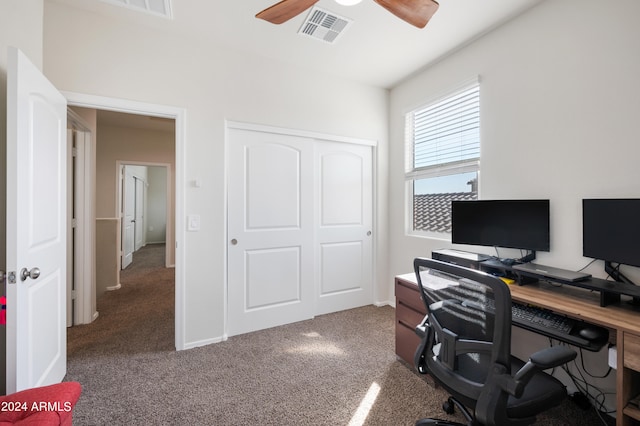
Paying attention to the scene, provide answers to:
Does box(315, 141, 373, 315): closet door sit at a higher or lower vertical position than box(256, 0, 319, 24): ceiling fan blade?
lower

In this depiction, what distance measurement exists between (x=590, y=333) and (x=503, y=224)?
93 cm

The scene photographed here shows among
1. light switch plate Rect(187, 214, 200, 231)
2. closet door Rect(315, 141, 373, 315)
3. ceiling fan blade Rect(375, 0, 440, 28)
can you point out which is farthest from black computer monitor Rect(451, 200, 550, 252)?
light switch plate Rect(187, 214, 200, 231)

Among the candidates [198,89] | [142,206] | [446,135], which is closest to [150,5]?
[198,89]

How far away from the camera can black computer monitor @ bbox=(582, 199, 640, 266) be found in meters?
1.49

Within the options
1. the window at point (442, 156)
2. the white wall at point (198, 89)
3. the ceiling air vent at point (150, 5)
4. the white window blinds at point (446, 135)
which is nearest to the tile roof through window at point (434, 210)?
the window at point (442, 156)

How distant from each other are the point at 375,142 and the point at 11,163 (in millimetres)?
3101

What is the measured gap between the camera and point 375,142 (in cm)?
347

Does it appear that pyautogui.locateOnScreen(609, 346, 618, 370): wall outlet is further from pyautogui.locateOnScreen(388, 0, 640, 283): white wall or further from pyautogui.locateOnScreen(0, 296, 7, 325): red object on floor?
pyautogui.locateOnScreen(0, 296, 7, 325): red object on floor

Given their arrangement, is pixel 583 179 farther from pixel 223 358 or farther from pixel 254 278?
pixel 223 358

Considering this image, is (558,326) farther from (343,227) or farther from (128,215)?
(128,215)

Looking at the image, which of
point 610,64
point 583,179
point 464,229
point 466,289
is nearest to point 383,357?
point 464,229

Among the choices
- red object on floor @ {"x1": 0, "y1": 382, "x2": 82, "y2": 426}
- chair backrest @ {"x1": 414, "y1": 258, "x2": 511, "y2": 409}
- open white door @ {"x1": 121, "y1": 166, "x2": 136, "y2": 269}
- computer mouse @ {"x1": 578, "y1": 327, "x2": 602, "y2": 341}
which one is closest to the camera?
red object on floor @ {"x1": 0, "y1": 382, "x2": 82, "y2": 426}

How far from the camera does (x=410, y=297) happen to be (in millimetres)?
2195

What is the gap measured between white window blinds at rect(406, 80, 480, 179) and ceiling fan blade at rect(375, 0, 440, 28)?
3.67 feet
